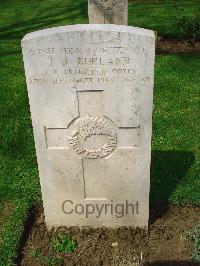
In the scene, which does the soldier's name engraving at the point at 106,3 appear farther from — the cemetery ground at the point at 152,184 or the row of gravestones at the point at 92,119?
the row of gravestones at the point at 92,119

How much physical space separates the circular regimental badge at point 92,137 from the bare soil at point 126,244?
84cm

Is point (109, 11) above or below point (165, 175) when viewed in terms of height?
above

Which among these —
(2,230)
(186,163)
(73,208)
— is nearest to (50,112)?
(73,208)

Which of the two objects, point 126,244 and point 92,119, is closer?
point 92,119

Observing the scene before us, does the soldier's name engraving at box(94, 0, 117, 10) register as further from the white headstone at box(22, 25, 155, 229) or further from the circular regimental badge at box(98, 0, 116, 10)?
the white headstone at box(22, 25, 155, 229)

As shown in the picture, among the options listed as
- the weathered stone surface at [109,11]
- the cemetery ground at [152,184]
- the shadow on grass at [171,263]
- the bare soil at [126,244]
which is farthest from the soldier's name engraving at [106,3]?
the shadow on grass at [171,263]

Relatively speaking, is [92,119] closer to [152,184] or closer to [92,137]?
[92,137]

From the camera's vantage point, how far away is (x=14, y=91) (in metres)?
6.83

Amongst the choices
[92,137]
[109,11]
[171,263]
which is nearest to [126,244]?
[171,263]

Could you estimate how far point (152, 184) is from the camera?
4438 mm

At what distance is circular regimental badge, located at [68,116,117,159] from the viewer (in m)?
3.24

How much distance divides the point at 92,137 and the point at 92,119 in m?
0.19

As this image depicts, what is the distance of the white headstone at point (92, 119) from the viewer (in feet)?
9.53

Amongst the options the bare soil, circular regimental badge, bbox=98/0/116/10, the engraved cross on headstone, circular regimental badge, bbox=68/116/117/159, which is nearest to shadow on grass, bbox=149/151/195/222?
the bare soil
